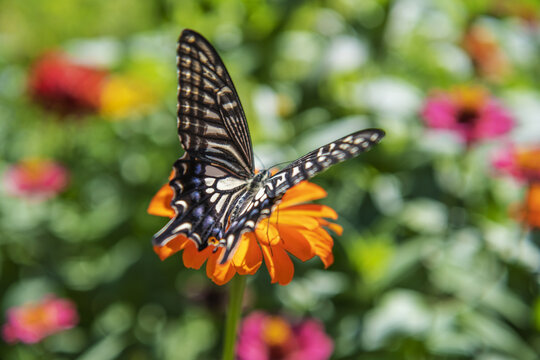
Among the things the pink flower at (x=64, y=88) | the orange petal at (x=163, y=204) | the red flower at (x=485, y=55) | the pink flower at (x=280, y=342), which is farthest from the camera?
the red flower at (x=485, y=55)

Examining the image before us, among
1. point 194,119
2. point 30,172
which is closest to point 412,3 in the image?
point 194,119

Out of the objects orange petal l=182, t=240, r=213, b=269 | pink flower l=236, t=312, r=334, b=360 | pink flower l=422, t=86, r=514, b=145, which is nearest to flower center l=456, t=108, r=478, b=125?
pink flower l=422, t=86, r=514, b=145

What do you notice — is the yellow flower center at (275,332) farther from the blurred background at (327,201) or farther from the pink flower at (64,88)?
the pink flower at (64,88)

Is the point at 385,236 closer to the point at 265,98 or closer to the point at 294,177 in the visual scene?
the point at 265,98

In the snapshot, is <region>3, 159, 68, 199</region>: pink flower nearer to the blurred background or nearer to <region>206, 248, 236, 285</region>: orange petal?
the blurred background

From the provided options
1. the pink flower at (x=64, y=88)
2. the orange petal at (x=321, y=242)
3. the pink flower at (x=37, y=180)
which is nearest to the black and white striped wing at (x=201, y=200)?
the orange petal at (x=321, y=242)

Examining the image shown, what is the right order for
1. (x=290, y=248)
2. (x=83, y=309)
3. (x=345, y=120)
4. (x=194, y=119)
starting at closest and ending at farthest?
(x=290, y=248) → (x=194, y=119) → (x=345, y=120) → (x=83, y=309)
